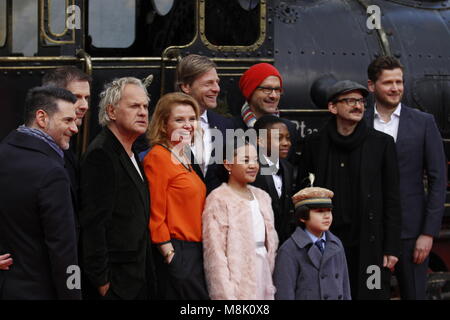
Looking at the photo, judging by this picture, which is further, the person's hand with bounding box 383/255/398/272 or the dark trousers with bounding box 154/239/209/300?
the person's hand with bounding box 383/255/398/272

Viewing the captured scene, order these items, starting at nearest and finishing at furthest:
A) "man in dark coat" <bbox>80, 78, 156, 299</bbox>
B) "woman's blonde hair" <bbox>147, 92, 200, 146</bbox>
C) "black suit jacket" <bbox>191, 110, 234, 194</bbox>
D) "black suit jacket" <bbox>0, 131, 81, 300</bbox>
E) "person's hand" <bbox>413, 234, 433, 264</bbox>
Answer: "black suit jacket" <bbox>0, 131, 81, 300</bbox>, "man in dark coat" <bbox>80, 78, 156, 299</bbox>, "woman's blonde hair" <bbox>147, 92, 200, 146</bbox>, "black suit jacket" <bbox>191, 110, 234, 194</bbox>, "person's hand" <bbox>413, 234, 433, 264</bbox>

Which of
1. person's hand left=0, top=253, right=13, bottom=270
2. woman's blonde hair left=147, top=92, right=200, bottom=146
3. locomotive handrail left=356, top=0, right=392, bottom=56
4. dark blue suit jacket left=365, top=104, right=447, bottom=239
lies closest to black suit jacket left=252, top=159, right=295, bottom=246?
woman's blonde hair left=147, top=92, right=200, bottom=146

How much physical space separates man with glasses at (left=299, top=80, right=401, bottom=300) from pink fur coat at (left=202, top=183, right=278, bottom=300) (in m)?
0.68

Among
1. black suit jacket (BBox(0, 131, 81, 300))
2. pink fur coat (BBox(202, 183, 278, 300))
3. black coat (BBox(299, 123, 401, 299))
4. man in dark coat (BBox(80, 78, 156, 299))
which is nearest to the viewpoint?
black suit jacket (BBox(0, 131, 81, 300))

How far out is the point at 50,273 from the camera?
399cm

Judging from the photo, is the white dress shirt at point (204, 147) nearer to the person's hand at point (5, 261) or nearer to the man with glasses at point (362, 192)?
the man with glasses at point (362, 192)

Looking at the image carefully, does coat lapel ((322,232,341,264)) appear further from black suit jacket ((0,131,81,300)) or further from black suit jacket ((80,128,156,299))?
black suit jacket ((0,131,81,300))

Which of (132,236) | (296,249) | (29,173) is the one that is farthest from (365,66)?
(29,173)

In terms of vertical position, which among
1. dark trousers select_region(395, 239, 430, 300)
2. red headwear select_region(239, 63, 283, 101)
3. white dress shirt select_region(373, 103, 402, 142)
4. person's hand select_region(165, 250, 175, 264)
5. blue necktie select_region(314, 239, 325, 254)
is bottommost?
dark trousers select_region(395, 239, 430, 300)

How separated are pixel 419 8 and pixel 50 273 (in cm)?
472

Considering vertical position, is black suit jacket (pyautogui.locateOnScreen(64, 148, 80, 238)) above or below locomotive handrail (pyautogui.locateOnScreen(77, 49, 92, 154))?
below

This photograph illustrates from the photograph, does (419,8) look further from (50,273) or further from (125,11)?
(50,273)

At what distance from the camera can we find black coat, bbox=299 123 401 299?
503 cm
